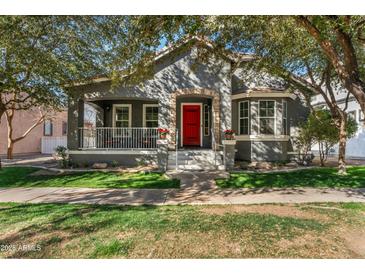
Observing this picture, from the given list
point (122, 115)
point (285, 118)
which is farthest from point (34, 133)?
point (285, 118)

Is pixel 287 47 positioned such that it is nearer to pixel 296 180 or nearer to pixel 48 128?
pixel 296 180

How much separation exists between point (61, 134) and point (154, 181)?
2005 centimetres

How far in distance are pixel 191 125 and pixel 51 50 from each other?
307 inches

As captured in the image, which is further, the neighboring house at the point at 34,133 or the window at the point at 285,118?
the neighboring house at the point at 34,133

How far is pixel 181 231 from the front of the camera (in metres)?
4.13

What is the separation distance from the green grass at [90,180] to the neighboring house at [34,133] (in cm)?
1058

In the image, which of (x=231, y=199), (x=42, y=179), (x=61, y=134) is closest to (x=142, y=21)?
(x=231, y=199)

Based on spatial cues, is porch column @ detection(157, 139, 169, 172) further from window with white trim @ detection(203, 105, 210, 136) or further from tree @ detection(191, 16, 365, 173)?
tree @ detection(191, 16, 365, 173)

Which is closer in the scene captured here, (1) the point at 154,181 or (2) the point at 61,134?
(1) the point at 154,181

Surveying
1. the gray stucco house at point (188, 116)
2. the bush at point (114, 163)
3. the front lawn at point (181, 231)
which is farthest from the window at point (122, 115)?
the front lawn at point (181, 231)

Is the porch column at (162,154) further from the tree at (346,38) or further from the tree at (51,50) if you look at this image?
the tree at (346,38)

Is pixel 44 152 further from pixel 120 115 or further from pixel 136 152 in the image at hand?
pixel 136 152

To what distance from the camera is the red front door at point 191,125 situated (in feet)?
44.4

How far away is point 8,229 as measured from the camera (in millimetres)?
4246
